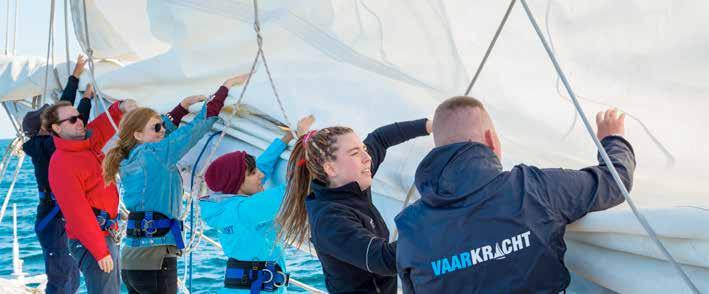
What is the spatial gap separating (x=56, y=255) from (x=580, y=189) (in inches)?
119

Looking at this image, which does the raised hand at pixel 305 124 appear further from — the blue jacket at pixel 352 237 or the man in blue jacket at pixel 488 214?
the man in blue jacket at pixel 488 214

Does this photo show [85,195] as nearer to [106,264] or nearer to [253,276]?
[106,264]

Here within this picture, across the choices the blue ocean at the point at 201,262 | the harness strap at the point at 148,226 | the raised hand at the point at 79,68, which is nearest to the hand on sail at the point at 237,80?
the harness strap at the point at 148,226

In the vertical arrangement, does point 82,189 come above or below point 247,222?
below

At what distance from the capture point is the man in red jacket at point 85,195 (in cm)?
307

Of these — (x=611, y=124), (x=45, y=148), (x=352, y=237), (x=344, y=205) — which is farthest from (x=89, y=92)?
(x=611, y=124)

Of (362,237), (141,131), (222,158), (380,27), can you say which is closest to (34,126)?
(141,131)

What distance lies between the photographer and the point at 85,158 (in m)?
3.21

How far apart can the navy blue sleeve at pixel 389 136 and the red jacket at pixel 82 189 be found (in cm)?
149

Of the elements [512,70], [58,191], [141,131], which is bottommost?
[58,191]

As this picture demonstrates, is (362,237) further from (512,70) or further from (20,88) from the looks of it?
(20,88)

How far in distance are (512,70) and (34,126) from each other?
2672 mm

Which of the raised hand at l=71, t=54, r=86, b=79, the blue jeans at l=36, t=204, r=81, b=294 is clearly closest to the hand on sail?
the raised hand at l=71, t=54, r=86, b=79

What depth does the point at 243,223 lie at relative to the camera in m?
2.30
